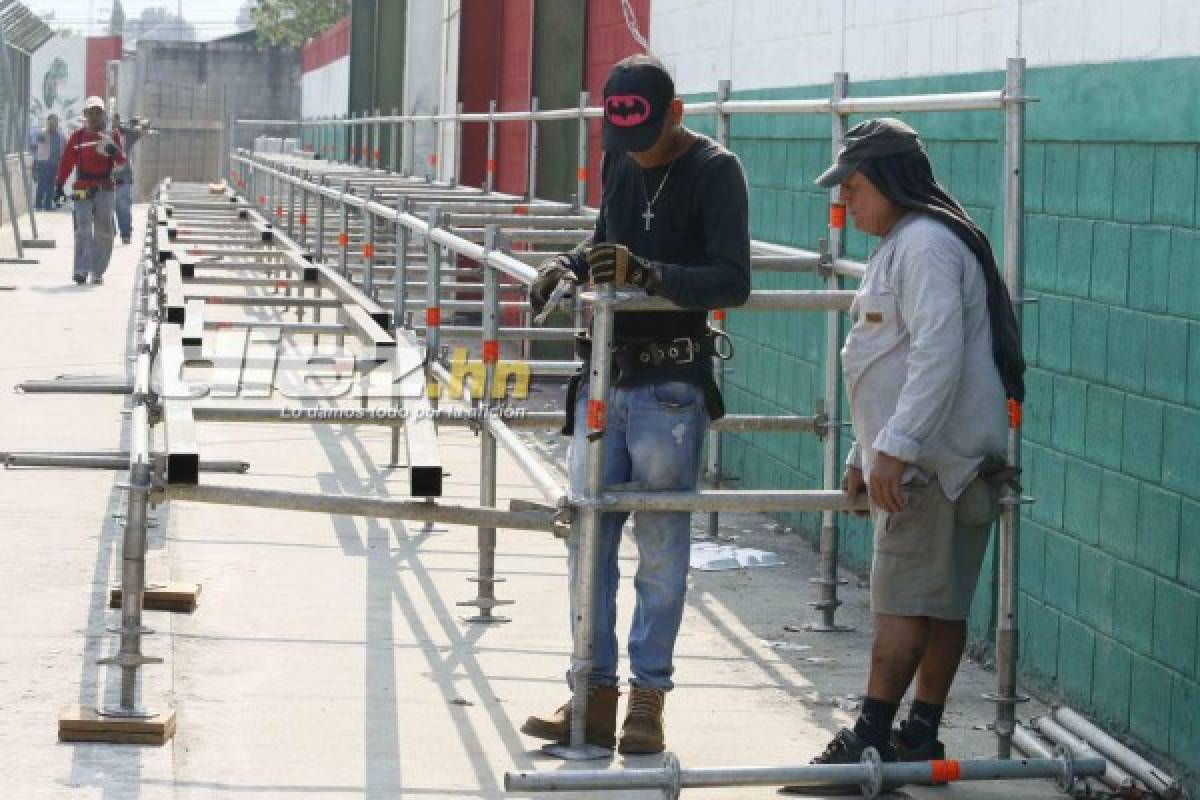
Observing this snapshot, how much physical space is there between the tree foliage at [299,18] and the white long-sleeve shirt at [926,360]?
218 feet

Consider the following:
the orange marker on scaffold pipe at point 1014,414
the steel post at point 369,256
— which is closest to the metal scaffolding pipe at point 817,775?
the orange marker on scaffold pipe at point 1014,414

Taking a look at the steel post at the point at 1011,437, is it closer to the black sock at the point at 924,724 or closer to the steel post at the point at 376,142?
the black sock at the point at 924,724

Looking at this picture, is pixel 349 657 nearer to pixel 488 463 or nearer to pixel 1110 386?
pixel 488 463

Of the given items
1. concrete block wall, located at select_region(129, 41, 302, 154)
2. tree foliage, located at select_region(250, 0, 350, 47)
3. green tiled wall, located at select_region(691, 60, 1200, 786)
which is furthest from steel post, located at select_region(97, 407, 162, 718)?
tree foliage, located at select_region(250, 0, 350, 47)

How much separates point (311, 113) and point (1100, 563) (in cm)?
4195

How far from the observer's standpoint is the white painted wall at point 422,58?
25203mm

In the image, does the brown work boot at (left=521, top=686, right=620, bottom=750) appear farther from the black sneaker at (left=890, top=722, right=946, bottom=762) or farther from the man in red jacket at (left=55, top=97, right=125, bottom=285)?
the man in red jacket at (left=55, top=97, right=125, bottom=285)

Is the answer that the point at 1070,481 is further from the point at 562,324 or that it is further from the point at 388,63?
the point at 388,63

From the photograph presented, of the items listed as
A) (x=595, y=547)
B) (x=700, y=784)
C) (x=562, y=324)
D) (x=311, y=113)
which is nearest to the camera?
(x=700, y=784)

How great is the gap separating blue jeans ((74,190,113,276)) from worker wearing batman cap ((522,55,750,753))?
19059 mm

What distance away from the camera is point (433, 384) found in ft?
31.4

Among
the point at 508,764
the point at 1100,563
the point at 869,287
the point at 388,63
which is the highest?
the point at 388,63

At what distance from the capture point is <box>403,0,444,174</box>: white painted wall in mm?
25203

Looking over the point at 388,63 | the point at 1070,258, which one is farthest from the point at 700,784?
the point at 388,63
